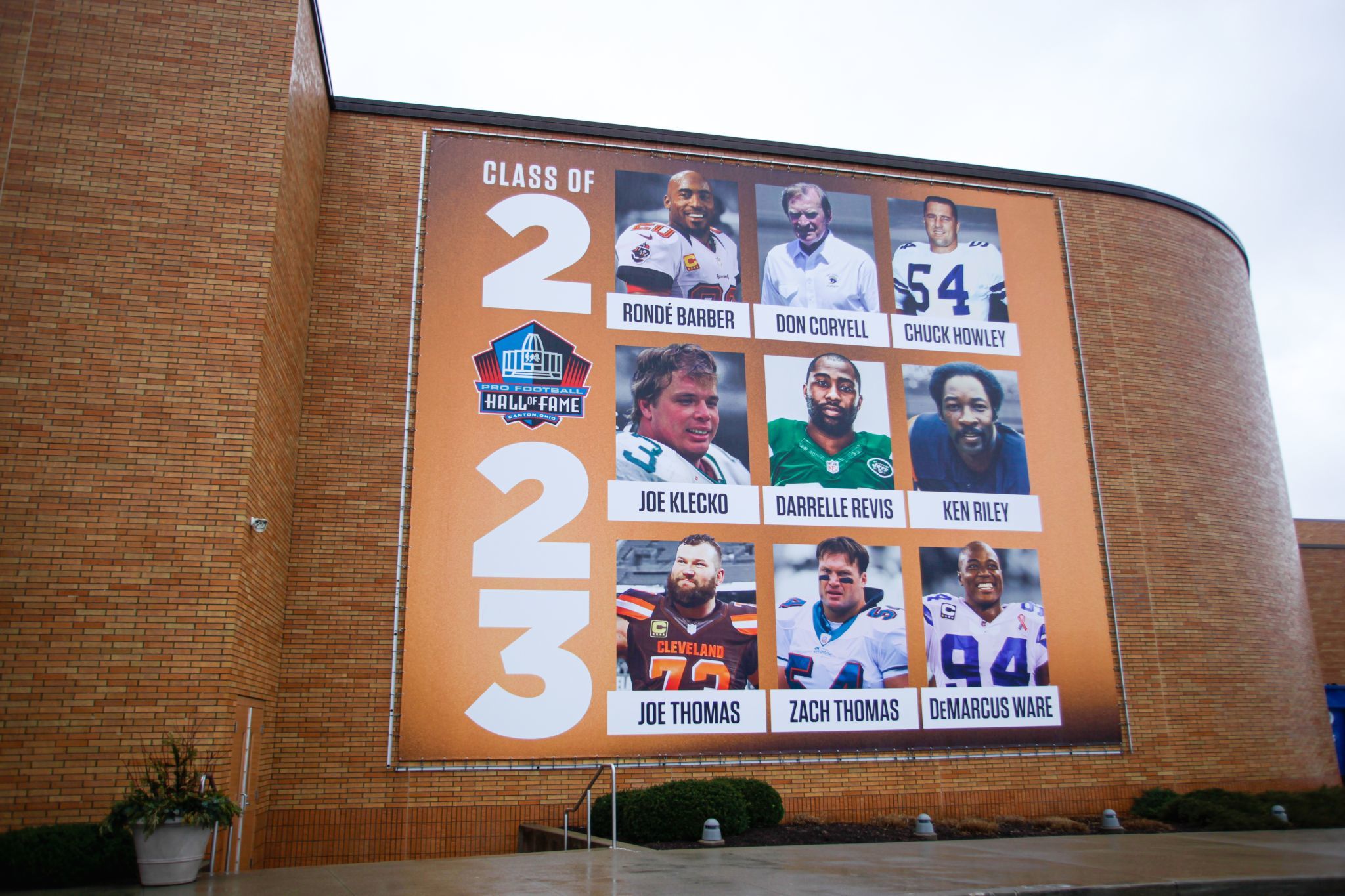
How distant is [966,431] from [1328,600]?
53.0 ft

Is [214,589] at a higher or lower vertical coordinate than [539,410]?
lower

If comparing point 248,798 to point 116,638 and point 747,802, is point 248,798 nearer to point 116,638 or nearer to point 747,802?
point 116,638

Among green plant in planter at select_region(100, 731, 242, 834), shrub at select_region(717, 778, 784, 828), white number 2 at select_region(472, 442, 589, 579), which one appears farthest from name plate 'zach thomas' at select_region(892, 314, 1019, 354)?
green plant in planter at select_region(100, 731, 242, 834)

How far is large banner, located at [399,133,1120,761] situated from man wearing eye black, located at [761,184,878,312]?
4 cm

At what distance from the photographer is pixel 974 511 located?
54.2 feet

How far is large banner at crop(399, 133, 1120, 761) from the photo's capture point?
14.5 metres

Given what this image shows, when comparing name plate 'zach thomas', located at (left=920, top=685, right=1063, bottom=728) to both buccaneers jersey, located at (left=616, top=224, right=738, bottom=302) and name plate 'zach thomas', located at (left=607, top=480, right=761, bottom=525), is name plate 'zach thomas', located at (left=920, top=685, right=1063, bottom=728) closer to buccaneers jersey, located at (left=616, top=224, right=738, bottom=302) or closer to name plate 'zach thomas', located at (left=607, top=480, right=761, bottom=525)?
name plate 'zach thomas', located at (left=607, top=480, right=761, bottom=525)

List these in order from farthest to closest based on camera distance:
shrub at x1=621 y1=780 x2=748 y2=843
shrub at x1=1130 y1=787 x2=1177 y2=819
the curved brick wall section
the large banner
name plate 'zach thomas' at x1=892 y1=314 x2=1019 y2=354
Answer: name plate 'zach thomas' at x1=892 y1=314 x2=1019 y2=354, shrub at x1=1130 y1=787 x2=1177 y2=819, the large banner, the curved brick wall section, shrub at x1=621 y1=780 x2=748 y2=843

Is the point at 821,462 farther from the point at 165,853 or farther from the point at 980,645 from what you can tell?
the point at 165,853

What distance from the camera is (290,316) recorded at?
13898 millimetres

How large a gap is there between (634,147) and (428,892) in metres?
12.3

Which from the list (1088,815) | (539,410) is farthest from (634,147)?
(1088,815)

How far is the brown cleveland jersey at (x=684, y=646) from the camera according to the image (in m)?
14.6

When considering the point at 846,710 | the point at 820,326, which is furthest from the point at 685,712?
the point at 820,326
